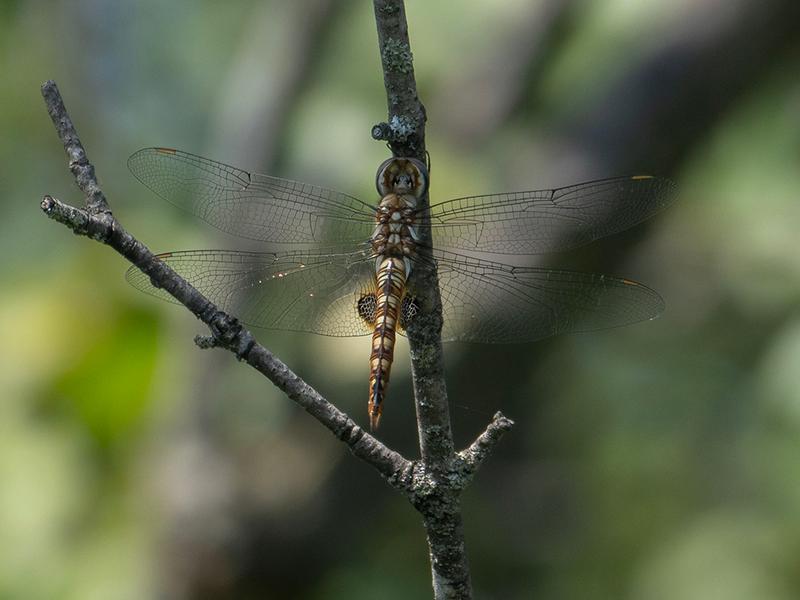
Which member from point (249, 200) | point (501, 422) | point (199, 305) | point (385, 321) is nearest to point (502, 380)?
point (249, 200)

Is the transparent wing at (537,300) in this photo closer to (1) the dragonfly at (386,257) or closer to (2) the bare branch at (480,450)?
(1) the dragonfly at (386,257)

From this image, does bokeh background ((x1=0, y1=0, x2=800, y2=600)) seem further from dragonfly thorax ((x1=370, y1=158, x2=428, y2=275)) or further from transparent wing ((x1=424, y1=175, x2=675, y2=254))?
dragonfly thorax ((x1=370, y1=158, x2=428, y2=275))

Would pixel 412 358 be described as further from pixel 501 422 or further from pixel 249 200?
pixel 249 200

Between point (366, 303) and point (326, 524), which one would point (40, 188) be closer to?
point (326, 524)

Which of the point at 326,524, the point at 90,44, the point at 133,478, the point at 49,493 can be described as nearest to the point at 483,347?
the point at 326,524

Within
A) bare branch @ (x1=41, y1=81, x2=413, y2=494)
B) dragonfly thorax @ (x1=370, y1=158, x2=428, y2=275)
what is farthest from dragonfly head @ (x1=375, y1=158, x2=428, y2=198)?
bare branch @ (x1=41, y1=81, x2=413, y2=494)

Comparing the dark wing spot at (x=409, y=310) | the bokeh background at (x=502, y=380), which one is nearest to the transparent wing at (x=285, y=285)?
the dark wing spot at (x=409, y=310)
